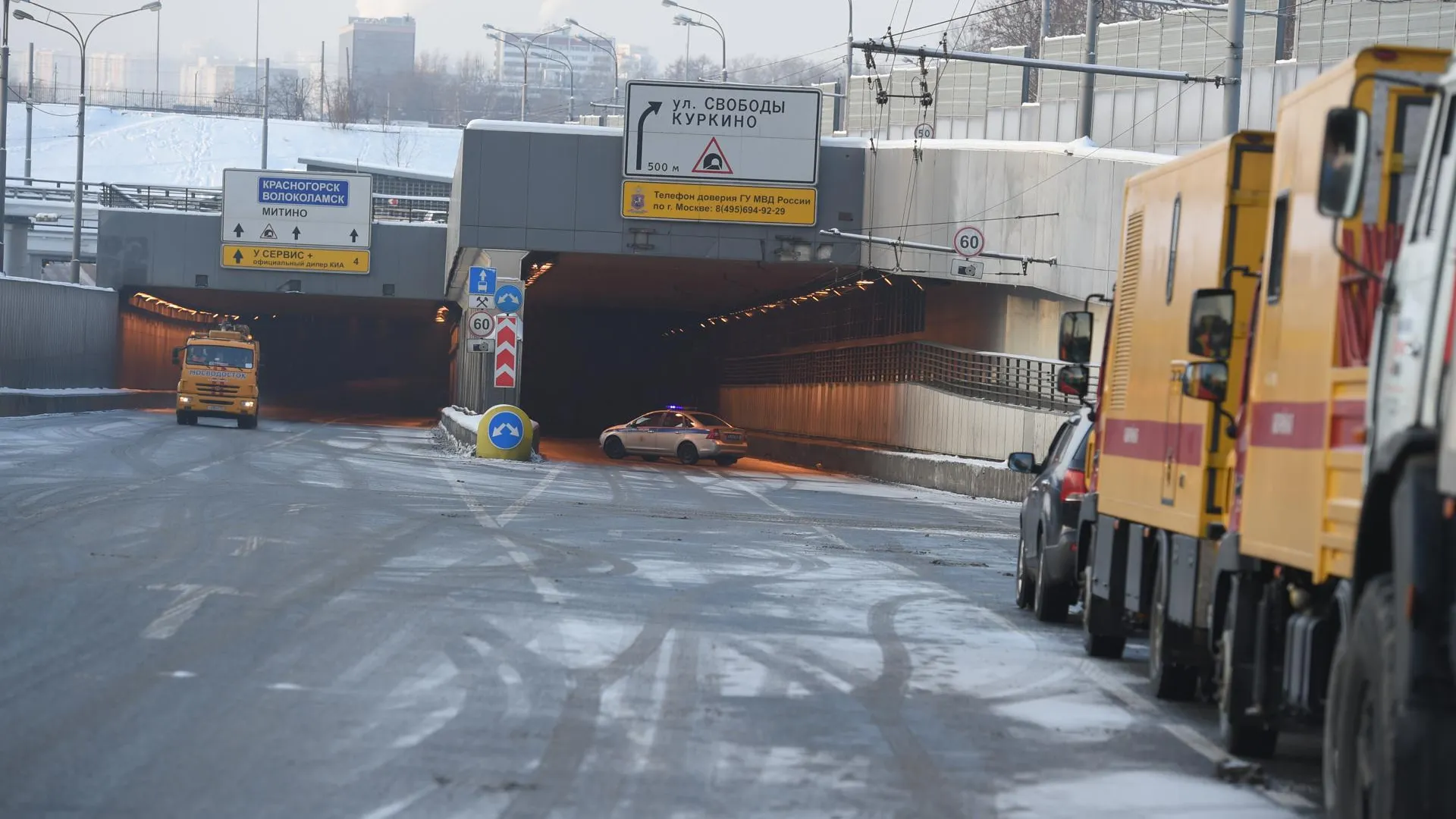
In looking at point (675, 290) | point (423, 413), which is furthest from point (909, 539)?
point (423, 413)

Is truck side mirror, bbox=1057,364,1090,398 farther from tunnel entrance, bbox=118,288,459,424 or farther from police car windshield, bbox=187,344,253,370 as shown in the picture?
tunnel entrance, bbox=118,288,459,424

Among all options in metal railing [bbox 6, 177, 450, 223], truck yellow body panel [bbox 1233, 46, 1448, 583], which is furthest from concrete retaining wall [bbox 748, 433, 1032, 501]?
truck yellow body panel [bbox 1233, 46, 1448, 583]

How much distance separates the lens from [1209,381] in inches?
366

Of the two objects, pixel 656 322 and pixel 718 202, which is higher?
pixel 718 202

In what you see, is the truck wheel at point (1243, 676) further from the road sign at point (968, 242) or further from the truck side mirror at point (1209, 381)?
the road sign at point (968, 242)

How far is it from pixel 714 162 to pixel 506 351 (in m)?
7.15

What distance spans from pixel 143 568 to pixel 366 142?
164 metres

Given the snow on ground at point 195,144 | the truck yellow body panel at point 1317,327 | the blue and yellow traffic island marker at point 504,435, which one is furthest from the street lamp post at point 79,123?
the snow on ground at point 195,144

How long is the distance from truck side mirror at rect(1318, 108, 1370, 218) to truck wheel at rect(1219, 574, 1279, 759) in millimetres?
2570

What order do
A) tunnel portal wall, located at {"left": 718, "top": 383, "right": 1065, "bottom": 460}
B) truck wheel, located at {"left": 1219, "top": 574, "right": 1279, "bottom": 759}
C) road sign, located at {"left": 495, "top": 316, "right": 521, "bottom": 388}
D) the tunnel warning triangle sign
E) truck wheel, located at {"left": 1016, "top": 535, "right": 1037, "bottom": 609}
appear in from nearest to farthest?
truck wheel, located at {"left": 1219, "top": 574, "right": 1279, "bottom": 759}
truck wheel, located at {"left": 1016, "top": 535, "right": 1037, "bottom": 609}
tunnel portal wall, located at {"left": 718, "top": 383, "right": 1065, "bottom": 460}
road sign, located at {"left": 495, "top": 316, "right": 521, "bottom": 388}
the tunnel warning triangle sign

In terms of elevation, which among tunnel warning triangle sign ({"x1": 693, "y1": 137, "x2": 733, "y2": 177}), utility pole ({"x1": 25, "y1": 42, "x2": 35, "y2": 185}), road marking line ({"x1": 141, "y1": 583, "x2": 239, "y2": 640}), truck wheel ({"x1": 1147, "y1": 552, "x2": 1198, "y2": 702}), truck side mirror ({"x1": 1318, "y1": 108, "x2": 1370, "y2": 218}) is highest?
utility pole ({"x1": 25, "y1": 42, "x2": 35, "y2": 185})

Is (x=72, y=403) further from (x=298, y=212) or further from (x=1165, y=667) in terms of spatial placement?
(x=1165, y=667)

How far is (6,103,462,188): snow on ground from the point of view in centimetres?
15875

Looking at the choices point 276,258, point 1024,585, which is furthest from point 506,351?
point 276,258
